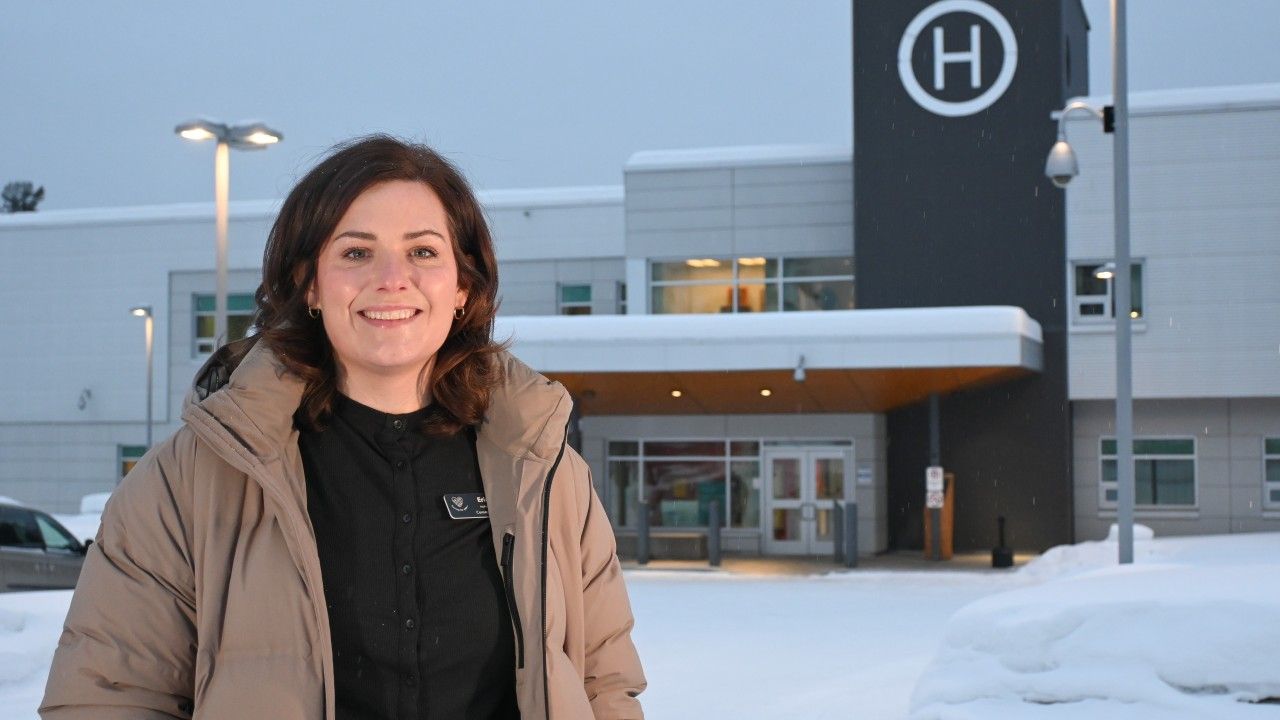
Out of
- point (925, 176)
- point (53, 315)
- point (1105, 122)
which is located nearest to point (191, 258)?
point (53, 315)

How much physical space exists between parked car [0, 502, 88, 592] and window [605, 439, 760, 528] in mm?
15425

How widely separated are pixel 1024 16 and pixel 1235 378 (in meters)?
8.33

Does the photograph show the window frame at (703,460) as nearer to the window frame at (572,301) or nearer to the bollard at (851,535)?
the bollard at (851,535)

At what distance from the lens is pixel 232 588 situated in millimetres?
2359

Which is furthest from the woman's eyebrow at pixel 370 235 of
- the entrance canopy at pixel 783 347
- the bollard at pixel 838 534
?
the bollard at pixel 838 534

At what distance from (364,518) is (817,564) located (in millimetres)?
24226

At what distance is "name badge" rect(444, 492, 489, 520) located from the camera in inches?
104

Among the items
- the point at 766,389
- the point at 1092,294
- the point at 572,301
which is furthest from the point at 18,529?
the point at 1092,294

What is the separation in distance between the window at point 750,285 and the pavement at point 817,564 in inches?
227

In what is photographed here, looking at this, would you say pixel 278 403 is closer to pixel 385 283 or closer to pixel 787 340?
pixel 385 283

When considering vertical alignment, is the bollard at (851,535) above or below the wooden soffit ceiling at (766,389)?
below

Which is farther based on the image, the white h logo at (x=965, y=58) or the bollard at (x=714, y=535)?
the white h logo at (x=965, y=58)

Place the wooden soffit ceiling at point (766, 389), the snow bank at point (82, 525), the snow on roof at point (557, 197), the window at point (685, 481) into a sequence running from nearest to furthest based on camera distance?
the snow bank at point (82, 525), the wooden soffit ceiling at point (766, 389), the window at point (685, 481), the snow on roof at point (557, 197)

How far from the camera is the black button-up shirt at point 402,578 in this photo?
2512mm
